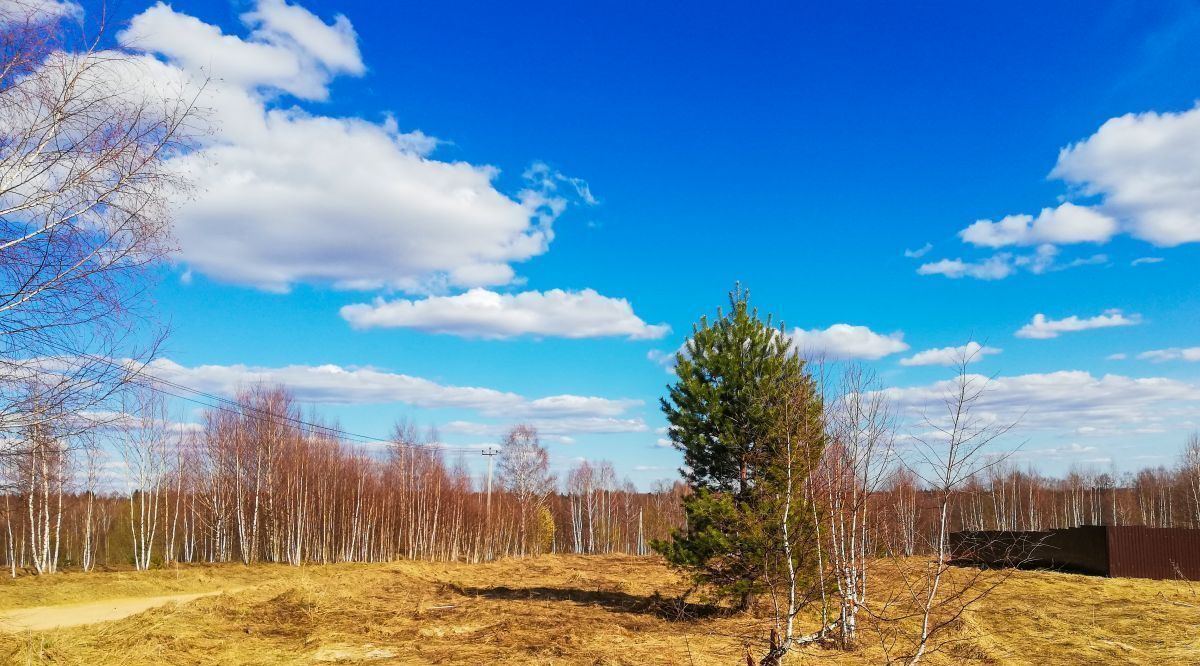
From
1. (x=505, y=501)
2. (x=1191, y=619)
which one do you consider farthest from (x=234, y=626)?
(x=505, y=501)

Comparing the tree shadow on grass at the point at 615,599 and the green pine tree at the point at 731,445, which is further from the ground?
the green pine tree at the point at 731,445

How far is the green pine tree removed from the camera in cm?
1355

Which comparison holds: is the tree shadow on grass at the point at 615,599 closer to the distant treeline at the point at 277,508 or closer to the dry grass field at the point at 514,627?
the dry grass field at the point at 514,627

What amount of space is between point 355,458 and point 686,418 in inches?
1239

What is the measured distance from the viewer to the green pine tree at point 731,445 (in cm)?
1355

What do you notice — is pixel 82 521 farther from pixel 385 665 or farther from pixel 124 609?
pixel 385 665

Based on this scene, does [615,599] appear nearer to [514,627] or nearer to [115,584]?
[514,627]

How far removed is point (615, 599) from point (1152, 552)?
2095 centimetres

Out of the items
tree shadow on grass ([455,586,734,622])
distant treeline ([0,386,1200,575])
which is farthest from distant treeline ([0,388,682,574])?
tree shadow on grass ([455,586,734,622])

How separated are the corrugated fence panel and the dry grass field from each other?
7.13ft

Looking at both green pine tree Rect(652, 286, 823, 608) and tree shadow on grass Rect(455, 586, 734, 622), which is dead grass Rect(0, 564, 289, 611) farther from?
green pine tree Rect(652, 286, 823, 608)

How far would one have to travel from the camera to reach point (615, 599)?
742 inches

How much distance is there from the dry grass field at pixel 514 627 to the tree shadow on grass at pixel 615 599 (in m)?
0.06

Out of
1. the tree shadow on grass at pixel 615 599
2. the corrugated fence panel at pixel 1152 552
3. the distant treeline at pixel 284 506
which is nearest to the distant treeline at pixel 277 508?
the distant treeline at pixel 284 506
